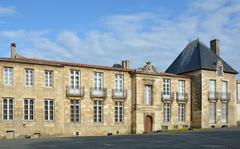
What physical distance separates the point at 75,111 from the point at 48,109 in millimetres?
2624

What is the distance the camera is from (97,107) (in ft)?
120

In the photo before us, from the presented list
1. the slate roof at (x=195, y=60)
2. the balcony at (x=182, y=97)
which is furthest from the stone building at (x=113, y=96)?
the balcony at (x=182, y=97)

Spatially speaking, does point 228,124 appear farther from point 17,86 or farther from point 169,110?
point 17,86

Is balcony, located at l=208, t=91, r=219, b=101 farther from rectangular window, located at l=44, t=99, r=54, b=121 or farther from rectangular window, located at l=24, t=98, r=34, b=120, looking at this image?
rectangular window, located at l=24, t=98, r=34, b=120

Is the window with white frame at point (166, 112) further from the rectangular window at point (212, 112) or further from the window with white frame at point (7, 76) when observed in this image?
the window with white frame at point (7, 76)

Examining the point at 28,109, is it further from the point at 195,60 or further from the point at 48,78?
the point at 195,60

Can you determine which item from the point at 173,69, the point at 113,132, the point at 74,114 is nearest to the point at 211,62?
the point at 173,69

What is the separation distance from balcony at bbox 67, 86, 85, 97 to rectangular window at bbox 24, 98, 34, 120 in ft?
11.1

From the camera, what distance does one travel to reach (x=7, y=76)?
105ft

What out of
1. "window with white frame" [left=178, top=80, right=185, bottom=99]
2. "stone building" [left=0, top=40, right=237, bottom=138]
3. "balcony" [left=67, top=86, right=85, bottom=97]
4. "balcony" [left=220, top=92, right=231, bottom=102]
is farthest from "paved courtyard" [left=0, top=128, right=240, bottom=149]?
"balcony" [left=220, top=92, right=231, bottom=102]

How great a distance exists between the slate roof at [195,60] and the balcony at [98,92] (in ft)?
37.2

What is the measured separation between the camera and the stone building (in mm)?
32250

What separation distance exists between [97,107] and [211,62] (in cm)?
1474

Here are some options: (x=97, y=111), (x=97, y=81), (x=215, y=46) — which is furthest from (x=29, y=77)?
(x=215, y=46)
